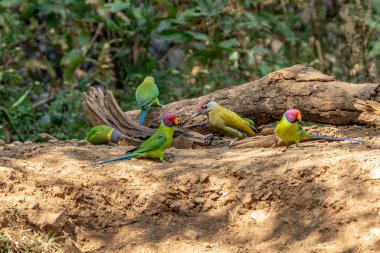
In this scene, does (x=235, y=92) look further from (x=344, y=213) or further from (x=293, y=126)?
(x=344, y=213)

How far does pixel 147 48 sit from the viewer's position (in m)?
11.1

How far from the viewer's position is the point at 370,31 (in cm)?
930

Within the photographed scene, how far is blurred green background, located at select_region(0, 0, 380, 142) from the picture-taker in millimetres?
9781

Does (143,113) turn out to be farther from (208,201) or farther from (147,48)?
(147,48)

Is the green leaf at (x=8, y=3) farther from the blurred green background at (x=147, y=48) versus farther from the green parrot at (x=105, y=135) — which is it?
the green parrot at (x=105, y=135)

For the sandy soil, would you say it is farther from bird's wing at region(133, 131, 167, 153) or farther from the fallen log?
the fallen log

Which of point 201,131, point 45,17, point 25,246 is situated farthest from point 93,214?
point 45,17

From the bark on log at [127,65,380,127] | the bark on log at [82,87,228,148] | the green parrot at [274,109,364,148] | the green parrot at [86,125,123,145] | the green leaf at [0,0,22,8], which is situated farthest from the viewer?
the green leaf at [0,0,22,8]

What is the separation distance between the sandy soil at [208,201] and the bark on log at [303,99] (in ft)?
2.78

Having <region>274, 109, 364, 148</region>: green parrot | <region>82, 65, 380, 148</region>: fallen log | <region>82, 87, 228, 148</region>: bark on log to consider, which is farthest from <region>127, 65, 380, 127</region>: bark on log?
<region>274, 109, 364, 148</region>: green parrot

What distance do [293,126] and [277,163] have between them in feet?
2.41

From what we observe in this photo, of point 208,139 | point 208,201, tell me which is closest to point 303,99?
point 208,139

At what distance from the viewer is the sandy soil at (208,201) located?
4398 mm

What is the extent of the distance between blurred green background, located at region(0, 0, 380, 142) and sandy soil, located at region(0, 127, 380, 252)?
4311 millimetres
